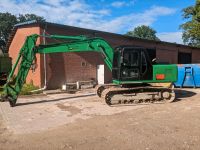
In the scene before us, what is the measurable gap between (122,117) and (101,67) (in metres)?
12.5

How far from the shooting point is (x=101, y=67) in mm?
22328

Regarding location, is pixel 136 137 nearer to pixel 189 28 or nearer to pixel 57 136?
pixel 57 136

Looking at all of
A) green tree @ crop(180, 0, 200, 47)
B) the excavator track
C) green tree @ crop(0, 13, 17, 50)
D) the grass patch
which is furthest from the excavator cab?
green tree @ crop(0, 13, 17, 50)

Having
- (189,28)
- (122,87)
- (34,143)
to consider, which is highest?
(189,28)

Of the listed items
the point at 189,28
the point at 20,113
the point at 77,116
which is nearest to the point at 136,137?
the point at 77,116

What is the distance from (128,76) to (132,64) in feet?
1.91

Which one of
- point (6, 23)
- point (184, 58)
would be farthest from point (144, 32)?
point (184, 58)

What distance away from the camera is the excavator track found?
12547mm

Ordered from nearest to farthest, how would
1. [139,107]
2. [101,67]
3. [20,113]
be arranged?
[20,113] < [139,107] < [101,67]

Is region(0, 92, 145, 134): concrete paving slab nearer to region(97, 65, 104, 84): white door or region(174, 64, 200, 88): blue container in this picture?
region(97, 65, 104, 84): white door

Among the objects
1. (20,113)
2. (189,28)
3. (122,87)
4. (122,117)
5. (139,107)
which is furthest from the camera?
(189,28)

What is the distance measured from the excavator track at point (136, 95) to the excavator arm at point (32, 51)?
1.70 meters

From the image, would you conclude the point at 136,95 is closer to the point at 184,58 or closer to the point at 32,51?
the point at 32,51

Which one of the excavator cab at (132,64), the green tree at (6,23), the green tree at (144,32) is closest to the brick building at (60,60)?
the excavator cab at (132,64)
